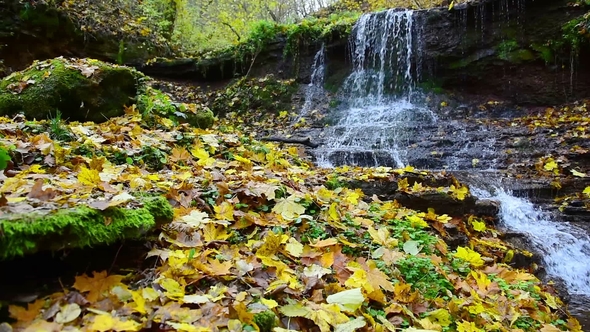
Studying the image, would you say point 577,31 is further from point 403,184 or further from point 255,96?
point 255,96

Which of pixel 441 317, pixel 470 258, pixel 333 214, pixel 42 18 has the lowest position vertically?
pixel 470 258

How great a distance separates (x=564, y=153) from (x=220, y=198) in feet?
21.0

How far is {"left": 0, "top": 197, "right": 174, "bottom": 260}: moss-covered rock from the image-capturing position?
48.7 inches

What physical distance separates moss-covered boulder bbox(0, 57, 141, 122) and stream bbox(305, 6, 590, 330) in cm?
363

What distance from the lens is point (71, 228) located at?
1.38 m

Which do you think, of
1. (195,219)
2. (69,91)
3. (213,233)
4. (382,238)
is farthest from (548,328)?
(69,91)

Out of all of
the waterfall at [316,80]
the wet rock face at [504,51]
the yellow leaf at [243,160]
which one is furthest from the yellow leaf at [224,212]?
the wet rock face at [504,51]

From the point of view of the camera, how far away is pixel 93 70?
16.3ft

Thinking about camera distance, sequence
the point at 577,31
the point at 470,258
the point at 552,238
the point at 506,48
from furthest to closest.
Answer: the point at 506,48 < the point at 577,31 < the point at 552,238 < the point at 470,258

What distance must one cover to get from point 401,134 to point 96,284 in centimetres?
788

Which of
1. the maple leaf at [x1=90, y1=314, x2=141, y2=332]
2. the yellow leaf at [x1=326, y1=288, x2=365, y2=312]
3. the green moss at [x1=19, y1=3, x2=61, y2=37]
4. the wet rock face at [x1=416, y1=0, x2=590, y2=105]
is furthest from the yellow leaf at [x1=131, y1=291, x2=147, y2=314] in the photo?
the green moss at [x1=19, y1=3, x2=61, y2=37]

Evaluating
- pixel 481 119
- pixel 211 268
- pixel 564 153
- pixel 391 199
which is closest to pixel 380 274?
pixel 211 268

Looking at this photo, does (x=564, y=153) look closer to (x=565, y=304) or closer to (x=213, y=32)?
(x=565, y=304)

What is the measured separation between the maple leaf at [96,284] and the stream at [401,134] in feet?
11.9
